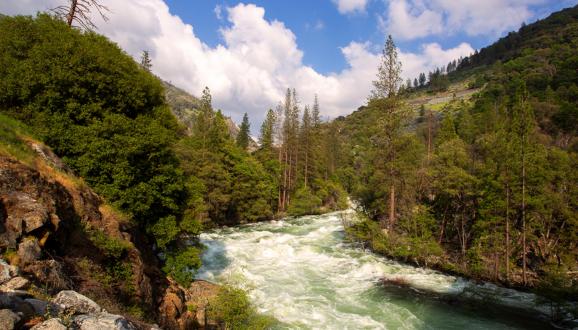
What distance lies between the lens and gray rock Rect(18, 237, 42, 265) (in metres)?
8.13

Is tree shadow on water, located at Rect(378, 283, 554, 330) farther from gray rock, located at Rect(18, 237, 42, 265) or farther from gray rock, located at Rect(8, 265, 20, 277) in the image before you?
gray rock, located at Rect(8, 265, 20, 277)

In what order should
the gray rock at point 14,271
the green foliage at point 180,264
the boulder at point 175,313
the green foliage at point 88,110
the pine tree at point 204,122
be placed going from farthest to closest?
the pine tree at point 204,122, the green foliage at point 180,264, the green foliage at point 88,110, the boulder at point 175,313, the gray rock at point 14,271

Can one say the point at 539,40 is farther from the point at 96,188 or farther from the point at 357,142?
the point at 96,188

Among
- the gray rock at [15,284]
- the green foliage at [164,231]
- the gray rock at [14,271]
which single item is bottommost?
the green foliage at [164,231]

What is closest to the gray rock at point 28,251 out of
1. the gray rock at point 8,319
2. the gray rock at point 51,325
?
the gray rock at point 8,319

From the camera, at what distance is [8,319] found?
4777mm

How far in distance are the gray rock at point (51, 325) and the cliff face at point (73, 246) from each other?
0.33 meters

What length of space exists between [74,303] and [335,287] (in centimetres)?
1774

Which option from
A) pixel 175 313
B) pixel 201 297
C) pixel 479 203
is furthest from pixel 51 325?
pixel 479 203

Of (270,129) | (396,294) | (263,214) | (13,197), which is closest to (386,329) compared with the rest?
(396,294)

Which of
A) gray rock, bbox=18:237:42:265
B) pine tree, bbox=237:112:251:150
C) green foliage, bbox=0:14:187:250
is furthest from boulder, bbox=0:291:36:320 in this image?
pine tree, bbox=237:112:251:150

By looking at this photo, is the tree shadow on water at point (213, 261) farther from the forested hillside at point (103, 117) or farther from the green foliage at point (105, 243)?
the green foliage at point (105, 243)

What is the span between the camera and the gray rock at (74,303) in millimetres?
6207

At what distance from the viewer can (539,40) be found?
13100 cm
